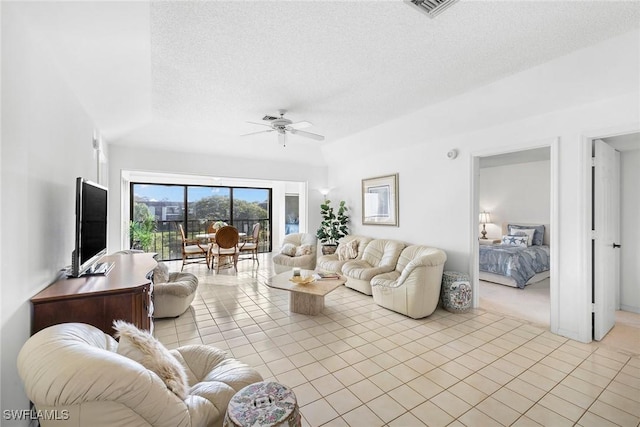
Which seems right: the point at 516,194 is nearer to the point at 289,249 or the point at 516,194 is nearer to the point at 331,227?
the point at 331,227

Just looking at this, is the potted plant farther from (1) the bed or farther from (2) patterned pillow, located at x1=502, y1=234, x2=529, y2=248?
(2) patterned pillow, located at x1=502, y1=234, x2=529, y2=248

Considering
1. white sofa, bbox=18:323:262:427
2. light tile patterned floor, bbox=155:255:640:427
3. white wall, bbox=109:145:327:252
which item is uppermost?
white wall, bbox=109:145:327:252

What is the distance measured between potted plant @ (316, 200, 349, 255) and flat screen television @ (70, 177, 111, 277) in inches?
171

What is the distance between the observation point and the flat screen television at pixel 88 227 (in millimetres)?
1968

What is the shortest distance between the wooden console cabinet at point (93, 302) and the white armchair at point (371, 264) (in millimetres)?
3032

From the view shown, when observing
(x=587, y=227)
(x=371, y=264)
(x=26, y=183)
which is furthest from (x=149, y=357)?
(x=371, y=264)

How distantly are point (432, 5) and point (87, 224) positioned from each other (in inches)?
114

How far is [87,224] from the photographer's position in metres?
2.16

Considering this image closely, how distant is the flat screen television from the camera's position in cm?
197

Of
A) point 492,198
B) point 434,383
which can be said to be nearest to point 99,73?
point 434,383

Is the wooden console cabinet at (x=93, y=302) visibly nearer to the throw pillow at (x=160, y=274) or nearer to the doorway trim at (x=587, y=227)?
the throw pillow at (x=160, y=274)

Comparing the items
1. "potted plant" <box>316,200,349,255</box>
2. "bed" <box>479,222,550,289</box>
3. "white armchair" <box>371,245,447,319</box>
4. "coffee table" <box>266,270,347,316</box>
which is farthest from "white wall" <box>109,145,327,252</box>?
"bed" <box>479,222,550,289</box>

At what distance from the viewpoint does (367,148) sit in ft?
17.9

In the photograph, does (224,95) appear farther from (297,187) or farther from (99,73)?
(297,187)
